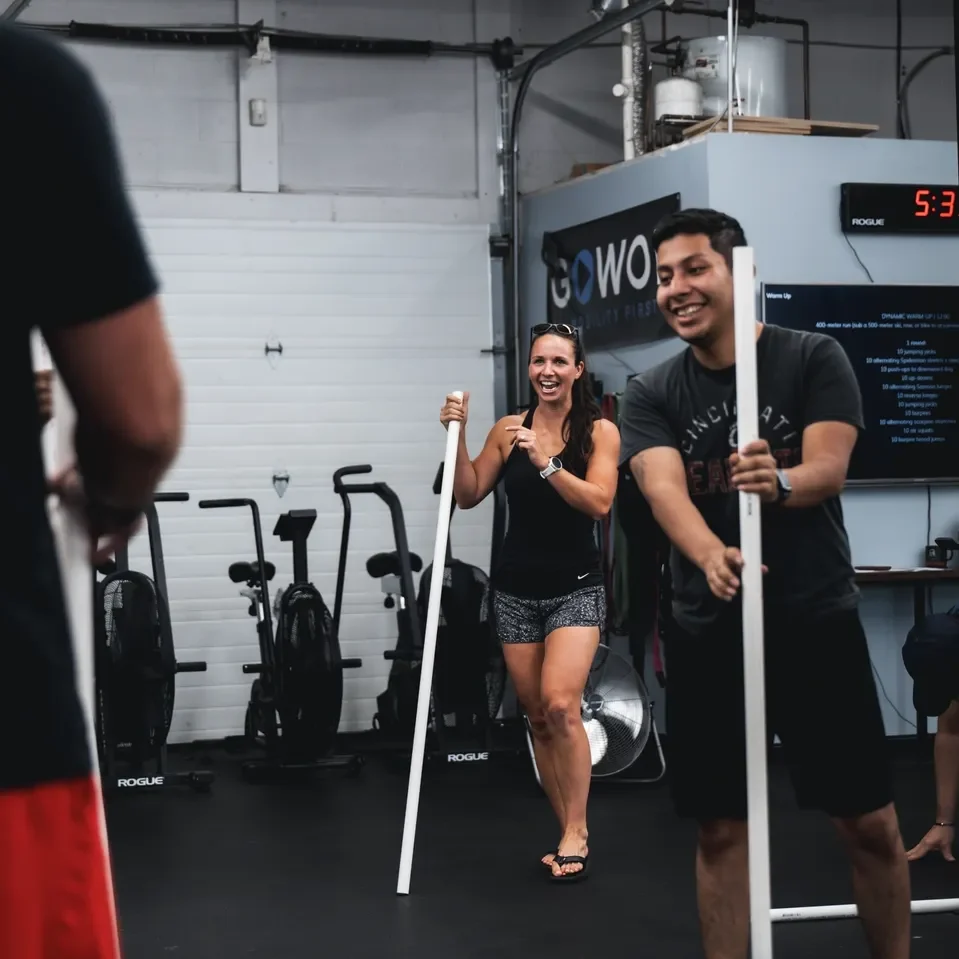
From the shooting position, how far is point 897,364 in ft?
23.4

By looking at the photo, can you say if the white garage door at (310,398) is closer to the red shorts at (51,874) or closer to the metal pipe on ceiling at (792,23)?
the metal pipe on ceiling at (792,23)

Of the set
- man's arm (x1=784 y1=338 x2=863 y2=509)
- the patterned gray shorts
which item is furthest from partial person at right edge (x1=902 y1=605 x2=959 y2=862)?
man's arm (x1=784 y1=338 x2=863 y2=509)

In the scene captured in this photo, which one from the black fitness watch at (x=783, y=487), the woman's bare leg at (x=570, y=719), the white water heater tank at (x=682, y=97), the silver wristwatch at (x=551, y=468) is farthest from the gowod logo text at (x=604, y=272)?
the black fitness watch at (x=783, y=487)

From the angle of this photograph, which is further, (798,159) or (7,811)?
(798,159)

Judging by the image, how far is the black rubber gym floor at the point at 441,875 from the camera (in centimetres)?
420

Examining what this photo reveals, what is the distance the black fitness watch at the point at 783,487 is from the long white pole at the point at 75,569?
5.07 feet

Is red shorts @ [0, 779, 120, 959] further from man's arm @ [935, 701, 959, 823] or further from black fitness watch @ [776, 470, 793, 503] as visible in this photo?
man's arm @ [935, 701, 959, 823]

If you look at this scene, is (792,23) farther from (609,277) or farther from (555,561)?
(555,561)

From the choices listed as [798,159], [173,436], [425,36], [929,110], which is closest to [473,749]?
[798,159]

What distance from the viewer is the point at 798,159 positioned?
7.12m

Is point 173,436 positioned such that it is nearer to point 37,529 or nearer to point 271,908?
point 37,529

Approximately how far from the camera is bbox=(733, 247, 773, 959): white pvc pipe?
2.64 metres

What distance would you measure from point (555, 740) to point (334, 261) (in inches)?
156

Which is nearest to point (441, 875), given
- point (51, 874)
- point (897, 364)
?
point (897, 364)
